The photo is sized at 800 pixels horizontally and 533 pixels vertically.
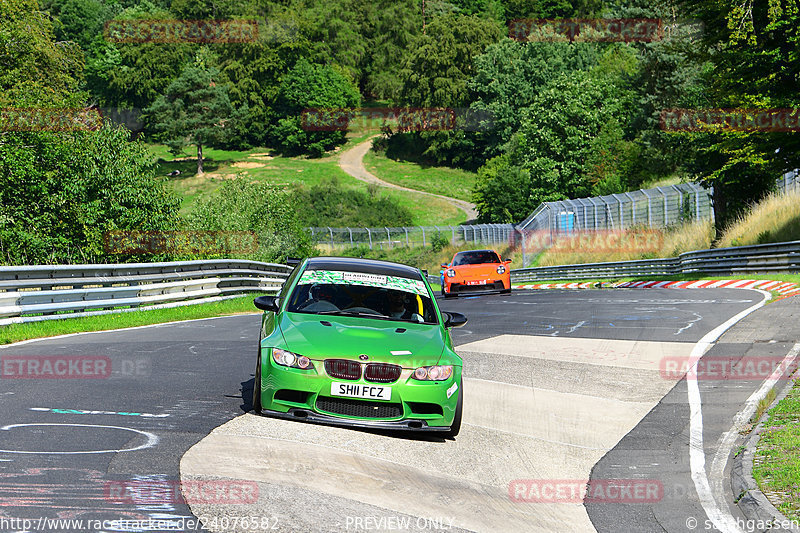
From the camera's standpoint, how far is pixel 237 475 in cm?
586

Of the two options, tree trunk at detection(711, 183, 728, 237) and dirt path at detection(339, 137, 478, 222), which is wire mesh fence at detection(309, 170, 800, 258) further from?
dirt path at detection(339, 137, 478, 222)

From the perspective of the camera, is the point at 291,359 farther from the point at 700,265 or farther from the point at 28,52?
the point at 28,52

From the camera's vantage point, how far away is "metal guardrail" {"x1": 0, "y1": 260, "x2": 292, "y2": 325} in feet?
50.1

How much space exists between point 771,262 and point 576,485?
77.3 ft

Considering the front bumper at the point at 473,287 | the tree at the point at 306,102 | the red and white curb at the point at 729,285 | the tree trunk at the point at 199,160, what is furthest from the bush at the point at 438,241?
the tree at the point at 306,102

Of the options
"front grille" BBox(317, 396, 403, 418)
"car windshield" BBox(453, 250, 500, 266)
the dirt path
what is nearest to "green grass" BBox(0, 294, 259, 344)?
"car windshield" BBox(453, 250, 500, 266)

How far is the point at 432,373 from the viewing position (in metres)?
7.51

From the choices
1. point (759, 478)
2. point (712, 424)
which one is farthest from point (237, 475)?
point (712, 424)

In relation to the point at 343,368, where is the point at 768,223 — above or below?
below

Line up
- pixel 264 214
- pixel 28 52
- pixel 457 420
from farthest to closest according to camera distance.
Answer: pixel 264 214, pixel 28 52, pixel 457 420

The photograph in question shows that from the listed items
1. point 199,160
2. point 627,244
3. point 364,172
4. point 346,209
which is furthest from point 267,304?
point 199,160

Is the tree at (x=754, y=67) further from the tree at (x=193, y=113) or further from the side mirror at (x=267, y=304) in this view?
the tree at (x=193, y=113)

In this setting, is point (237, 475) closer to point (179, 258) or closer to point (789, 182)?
point (179, 258)

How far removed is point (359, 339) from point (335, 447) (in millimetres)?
1073
